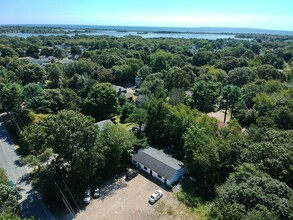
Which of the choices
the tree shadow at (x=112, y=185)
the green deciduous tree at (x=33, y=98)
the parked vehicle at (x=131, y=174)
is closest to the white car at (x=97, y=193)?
the tree shadow at (x=112, y=185)

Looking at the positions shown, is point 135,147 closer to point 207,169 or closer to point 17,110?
point 207,169

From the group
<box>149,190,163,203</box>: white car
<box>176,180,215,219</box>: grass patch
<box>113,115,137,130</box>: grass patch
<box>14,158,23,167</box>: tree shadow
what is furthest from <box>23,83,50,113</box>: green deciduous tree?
<box>176,180,215,219</box>: grass patch

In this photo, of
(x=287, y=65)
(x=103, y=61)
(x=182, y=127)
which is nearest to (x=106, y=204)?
(x=182, y=127)

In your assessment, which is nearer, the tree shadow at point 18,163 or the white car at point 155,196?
the white car at point 155,196

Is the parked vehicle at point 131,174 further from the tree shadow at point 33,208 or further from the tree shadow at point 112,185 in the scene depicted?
the tree shadow at point 33,208

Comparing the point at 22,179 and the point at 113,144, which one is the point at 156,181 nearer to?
the point at 113,144
